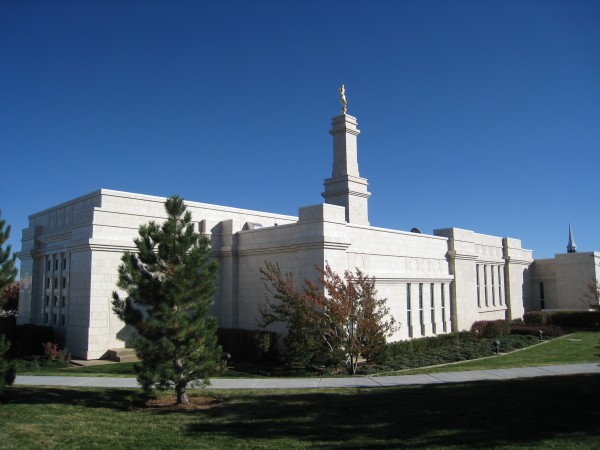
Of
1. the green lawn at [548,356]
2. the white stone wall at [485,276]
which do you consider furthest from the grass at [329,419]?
the white stone wall at [485,276]

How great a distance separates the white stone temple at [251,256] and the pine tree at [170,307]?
7324 mm

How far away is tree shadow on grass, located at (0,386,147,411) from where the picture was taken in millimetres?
10086

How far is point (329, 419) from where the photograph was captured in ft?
28.1

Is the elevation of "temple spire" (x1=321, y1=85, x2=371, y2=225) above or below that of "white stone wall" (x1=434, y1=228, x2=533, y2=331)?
above

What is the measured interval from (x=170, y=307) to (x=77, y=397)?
3123mm

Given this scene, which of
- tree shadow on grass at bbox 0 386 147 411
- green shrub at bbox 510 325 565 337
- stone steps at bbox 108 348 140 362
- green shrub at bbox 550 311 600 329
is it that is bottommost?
tree shadow on grass at bbox 0 386 147 411

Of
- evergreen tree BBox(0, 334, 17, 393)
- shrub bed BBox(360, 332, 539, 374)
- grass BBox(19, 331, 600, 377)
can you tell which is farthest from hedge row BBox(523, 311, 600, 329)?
evergreen tree BBox(0, 334, 17, 393)

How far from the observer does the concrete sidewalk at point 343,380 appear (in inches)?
471

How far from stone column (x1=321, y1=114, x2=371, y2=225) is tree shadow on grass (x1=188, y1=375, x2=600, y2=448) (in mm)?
13919

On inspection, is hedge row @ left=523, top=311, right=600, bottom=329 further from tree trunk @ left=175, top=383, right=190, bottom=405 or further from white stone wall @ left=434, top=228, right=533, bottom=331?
tree trunk @ left=175, top=383, right=190, bottom=405

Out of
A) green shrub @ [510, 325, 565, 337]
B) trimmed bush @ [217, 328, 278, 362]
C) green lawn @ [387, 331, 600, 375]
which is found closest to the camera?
green lawn @ [387, 331, 600, 375]

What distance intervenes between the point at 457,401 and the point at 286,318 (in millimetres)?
8764

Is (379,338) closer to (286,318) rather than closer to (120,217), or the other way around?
(286,318)

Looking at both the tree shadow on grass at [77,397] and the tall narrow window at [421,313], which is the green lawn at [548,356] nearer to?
the tall narrow window at [421,313]
